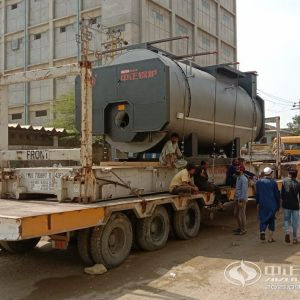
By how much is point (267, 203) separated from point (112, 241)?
337 cm

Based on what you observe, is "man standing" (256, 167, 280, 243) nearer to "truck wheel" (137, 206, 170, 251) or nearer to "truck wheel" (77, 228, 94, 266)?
"truck wheel" (137, 206, 170, 251)

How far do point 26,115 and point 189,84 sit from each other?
3632 centimetres

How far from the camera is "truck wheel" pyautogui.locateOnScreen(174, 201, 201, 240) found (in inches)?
336

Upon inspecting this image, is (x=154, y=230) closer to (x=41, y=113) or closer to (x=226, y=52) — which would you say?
(x=41, y=113)

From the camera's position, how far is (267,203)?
8562 millimetres

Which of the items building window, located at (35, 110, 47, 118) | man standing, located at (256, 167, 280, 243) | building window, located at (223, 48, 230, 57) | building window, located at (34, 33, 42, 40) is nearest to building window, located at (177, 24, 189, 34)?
building window, located at (223, 48, 230, 57)

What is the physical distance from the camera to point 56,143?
86.5ft

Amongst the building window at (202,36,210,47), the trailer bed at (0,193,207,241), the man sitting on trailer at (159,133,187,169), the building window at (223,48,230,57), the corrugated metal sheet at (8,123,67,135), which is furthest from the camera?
the building window at (223,48,230,57)

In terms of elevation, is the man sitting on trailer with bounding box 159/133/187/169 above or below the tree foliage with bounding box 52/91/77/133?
below

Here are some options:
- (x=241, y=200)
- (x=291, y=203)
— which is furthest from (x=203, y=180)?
(x=291, y=203)

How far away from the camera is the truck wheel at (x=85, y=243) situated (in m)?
6.41

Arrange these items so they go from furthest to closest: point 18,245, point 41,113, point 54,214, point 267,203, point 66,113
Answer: point 41,113 → point 66,113 → point 267,203 → point 18,245 → point 54,214

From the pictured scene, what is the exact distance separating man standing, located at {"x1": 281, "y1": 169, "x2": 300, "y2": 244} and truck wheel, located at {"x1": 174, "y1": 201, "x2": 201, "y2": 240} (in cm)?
176

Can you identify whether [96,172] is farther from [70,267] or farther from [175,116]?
[175,116]
